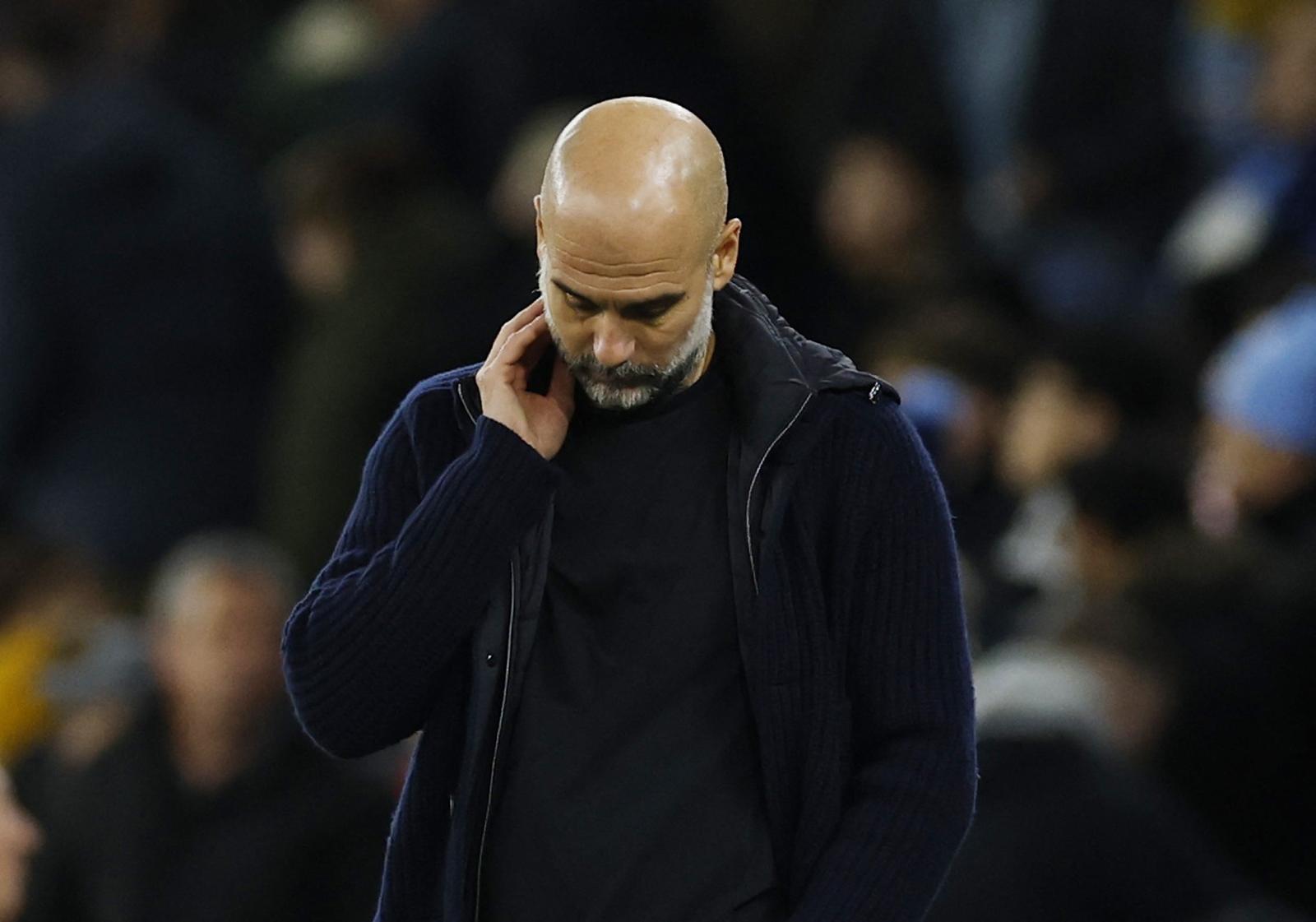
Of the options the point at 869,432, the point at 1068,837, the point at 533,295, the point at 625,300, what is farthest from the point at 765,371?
the point at 533,295

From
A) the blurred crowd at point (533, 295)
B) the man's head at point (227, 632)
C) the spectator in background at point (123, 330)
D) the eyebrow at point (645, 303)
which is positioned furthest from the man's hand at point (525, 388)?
the spectator in background at point (123, 330)

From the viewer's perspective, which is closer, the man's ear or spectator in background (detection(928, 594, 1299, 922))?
the man's ear

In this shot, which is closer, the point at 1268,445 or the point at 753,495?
the point at 753,495

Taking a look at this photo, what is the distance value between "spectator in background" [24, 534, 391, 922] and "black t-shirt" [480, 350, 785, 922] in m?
3.15

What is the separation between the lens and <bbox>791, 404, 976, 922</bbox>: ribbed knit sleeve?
260 centimetres

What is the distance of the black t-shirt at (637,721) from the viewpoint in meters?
2.59

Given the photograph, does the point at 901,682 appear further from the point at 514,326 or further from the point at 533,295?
the point at 533,295

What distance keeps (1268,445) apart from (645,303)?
126 inches

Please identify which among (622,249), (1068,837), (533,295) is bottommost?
(1068,837)

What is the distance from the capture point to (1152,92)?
7.26 meters

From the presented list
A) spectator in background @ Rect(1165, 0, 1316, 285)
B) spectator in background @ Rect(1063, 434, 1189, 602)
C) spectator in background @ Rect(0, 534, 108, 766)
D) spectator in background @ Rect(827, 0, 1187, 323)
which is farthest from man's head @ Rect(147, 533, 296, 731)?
spectator in background @ Rect(1165, 0, 1316, 285)

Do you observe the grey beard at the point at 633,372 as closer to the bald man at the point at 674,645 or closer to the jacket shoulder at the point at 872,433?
the bald man at the point at 674,645

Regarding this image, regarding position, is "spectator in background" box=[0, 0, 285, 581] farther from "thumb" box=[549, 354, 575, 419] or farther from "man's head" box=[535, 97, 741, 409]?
"man's head" box=[535, 97, 741, 409]

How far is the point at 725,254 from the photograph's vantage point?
8.42ft
